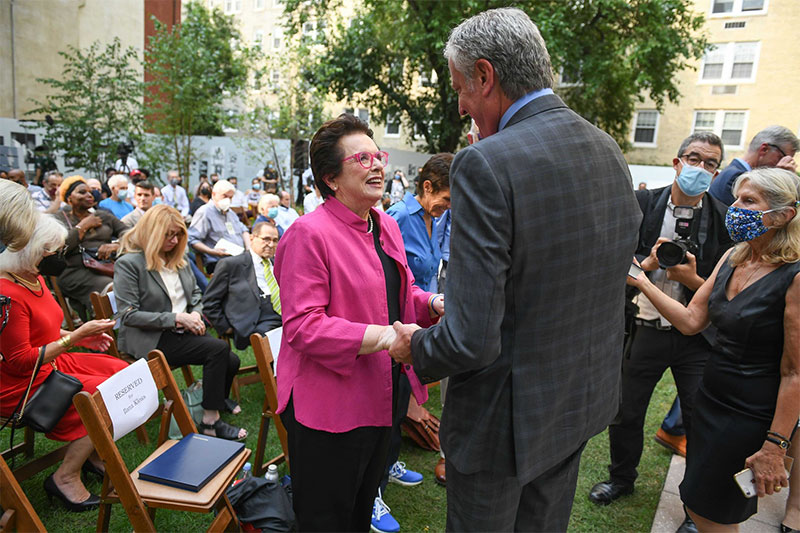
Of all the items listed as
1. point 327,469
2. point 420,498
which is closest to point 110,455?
point 327,469

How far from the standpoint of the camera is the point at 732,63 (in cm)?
2247

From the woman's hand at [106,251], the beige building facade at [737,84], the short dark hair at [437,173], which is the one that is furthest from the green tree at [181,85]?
the beige building facade at [737,84]

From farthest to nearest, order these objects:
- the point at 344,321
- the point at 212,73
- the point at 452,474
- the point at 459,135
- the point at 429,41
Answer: the point at 459,135 → the point at 429,41 → the point at 212,73 → the point at 344,321 → the point at 452,474

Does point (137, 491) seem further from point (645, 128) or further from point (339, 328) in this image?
point (645, 128)

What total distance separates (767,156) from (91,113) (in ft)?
47.4

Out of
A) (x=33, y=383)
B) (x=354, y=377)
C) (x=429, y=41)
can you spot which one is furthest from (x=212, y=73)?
(x=354, y=377)

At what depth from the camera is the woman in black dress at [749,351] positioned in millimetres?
2156

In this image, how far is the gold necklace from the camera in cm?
277

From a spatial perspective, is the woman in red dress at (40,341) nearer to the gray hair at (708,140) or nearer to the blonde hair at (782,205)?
the blonde hair at (782,205)

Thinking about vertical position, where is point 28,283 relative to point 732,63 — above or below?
below

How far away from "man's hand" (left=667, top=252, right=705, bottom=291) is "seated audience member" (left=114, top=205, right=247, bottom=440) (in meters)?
3.17

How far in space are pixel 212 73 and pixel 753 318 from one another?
16.5 meters

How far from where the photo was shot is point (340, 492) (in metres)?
1.88

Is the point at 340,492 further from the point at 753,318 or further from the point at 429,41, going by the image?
the point at 429,41
